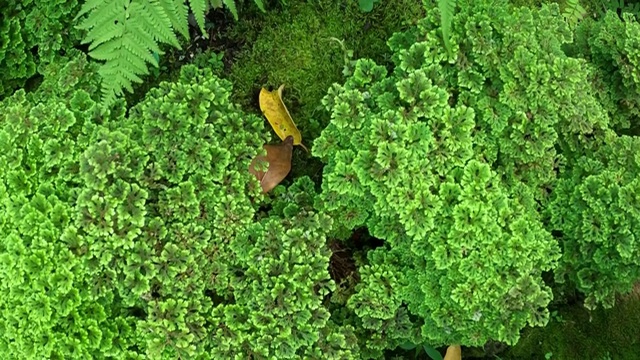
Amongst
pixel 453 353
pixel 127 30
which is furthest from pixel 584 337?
pixel 127 30

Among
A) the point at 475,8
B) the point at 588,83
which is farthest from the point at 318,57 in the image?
the point at 588,83

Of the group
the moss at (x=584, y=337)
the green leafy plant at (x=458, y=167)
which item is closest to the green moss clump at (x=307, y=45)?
the green leafy plant at (x=458, y=167)

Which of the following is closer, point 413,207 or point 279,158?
point 413,207

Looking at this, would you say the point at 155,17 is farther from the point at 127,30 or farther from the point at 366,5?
the point at 366,5

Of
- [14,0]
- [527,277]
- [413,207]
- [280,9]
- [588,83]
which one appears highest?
[14,0]

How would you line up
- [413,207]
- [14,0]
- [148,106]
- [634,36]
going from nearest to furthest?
[413,207] → [148,106] → [634,36] → [14,0]

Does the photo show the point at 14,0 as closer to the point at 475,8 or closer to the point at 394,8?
the point at 394,8

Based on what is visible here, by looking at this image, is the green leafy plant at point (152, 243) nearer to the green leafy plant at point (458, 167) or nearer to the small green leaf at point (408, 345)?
the green leafy plant at point (458, 167)
